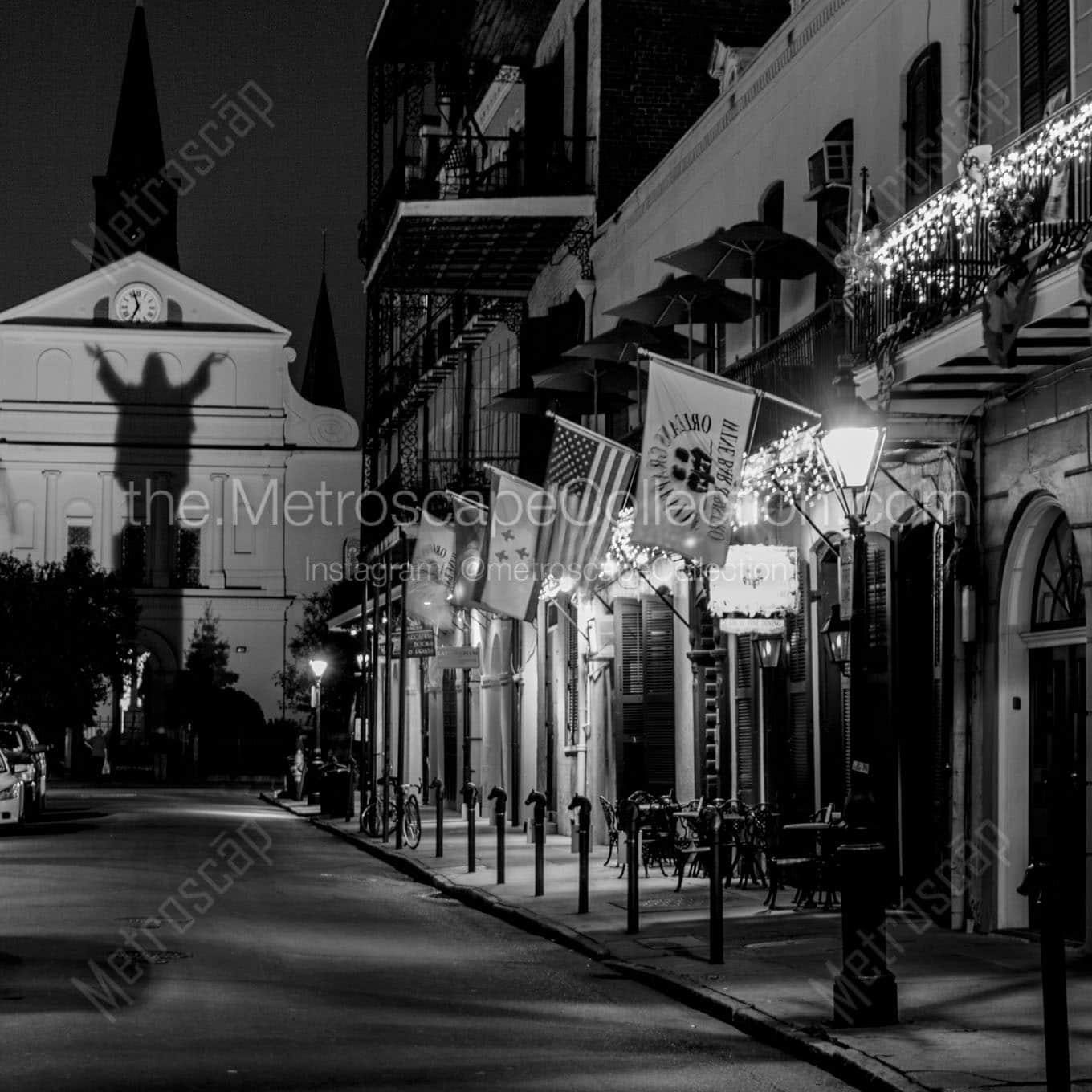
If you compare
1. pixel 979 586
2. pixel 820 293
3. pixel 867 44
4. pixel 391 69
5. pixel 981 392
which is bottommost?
pixel 979 586

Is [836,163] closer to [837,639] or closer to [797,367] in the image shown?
[797,367]

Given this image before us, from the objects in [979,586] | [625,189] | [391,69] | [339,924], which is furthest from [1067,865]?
[391,69]

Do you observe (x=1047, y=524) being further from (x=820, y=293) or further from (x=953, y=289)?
(x=820, y=293)

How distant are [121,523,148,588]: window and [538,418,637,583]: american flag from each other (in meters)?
56.9

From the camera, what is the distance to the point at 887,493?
18281 millimetres

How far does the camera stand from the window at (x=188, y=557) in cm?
7831

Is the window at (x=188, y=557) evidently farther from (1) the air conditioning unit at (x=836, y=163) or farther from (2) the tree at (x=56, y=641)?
(1) the air conditioning unit at (x=836, y=163)

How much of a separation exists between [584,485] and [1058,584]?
6.67m

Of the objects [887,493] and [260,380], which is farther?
[260,380]

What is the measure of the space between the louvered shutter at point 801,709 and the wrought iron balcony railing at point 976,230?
17.1ft

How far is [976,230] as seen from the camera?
543 inches

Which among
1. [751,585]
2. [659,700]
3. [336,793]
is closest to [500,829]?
[751,585]

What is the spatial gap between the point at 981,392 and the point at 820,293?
17.6ft

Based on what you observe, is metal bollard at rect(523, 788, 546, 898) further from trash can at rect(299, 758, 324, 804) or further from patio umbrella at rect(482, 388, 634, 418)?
trash can at rect(299, 758, 324, 804)
